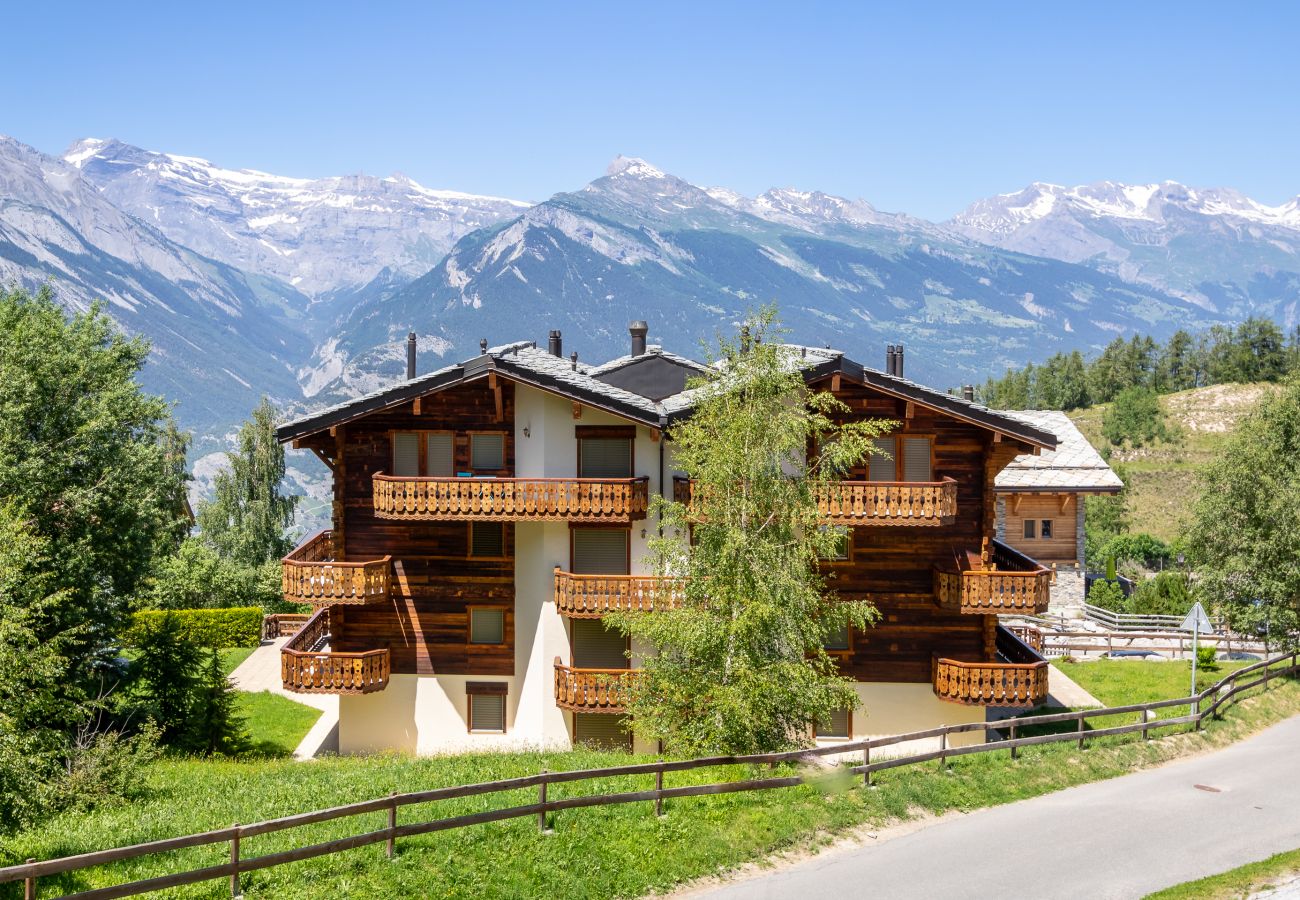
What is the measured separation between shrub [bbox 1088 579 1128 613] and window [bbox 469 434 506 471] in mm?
36361

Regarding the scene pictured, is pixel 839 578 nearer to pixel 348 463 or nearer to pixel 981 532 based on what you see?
pixel 981 532

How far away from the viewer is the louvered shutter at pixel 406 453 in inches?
1220

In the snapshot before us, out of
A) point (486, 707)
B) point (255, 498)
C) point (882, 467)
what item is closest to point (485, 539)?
point (486, 707)

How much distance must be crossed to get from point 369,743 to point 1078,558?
38.2 metres

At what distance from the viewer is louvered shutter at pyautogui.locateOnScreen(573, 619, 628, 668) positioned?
30.4m

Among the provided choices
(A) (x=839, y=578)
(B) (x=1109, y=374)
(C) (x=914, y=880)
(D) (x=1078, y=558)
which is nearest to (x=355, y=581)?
(A) (x=839, y=578)

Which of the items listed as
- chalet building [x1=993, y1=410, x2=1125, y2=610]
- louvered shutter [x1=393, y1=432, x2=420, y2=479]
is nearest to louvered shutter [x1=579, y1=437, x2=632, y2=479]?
louvered shutter [x1=393, y1=432, x2=420, y2=479]

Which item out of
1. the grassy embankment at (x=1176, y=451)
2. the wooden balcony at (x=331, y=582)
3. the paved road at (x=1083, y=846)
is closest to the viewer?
the paved road at (x=1083, y=846)

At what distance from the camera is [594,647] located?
3047 cm

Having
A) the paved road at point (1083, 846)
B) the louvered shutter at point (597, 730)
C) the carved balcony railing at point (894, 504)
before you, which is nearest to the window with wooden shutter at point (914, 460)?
the carved balcony railing at point (894, 504)

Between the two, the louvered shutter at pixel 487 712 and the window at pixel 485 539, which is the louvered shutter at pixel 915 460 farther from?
the louvered shutter at pixel 487 712

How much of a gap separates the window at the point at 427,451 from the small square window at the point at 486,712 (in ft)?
19.8

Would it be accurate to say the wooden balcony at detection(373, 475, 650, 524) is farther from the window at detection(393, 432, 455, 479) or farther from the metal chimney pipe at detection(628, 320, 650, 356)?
the metal chimney pipe at detection(628, 320, 650, 356)

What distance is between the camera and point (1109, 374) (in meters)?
151
